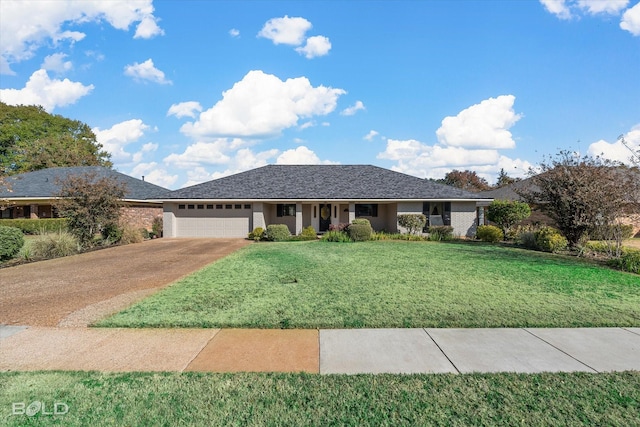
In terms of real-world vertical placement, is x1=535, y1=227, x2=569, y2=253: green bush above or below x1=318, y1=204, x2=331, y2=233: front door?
below

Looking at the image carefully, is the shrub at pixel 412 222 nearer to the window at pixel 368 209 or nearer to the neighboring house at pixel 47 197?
the window at pixel 368 209

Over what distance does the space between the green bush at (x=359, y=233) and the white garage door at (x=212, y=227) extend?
298 inches

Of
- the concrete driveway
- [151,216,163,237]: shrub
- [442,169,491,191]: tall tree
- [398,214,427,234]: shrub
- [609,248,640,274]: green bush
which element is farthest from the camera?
[442,169,491,191]: tall tree

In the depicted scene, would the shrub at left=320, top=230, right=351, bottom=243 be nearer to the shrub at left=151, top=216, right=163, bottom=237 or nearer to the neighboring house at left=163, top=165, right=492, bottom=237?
the neighboring house at left=163, top=165, right=492, bottom=237

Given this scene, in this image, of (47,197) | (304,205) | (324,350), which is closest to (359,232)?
(304,205)

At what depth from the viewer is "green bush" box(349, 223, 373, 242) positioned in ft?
66.1

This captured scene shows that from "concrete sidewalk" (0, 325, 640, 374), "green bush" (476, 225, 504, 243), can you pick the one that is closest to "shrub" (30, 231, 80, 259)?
"concrete sidewalk" (0, 325, 640, 374)

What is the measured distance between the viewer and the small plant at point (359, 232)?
20.1 m

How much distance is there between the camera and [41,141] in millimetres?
41219

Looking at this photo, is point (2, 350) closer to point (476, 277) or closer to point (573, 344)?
point (573, 344)

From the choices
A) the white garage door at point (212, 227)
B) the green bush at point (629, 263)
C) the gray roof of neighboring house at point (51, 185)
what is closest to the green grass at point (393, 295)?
the green bush at point (629, 263)

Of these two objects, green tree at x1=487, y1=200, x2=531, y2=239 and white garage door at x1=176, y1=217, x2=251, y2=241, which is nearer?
green tree at x1=487, y1=200, x2=531, y2=239

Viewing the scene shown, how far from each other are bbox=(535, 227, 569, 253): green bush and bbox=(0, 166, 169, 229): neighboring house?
23286 millimetres

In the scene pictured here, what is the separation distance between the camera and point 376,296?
763 cm
